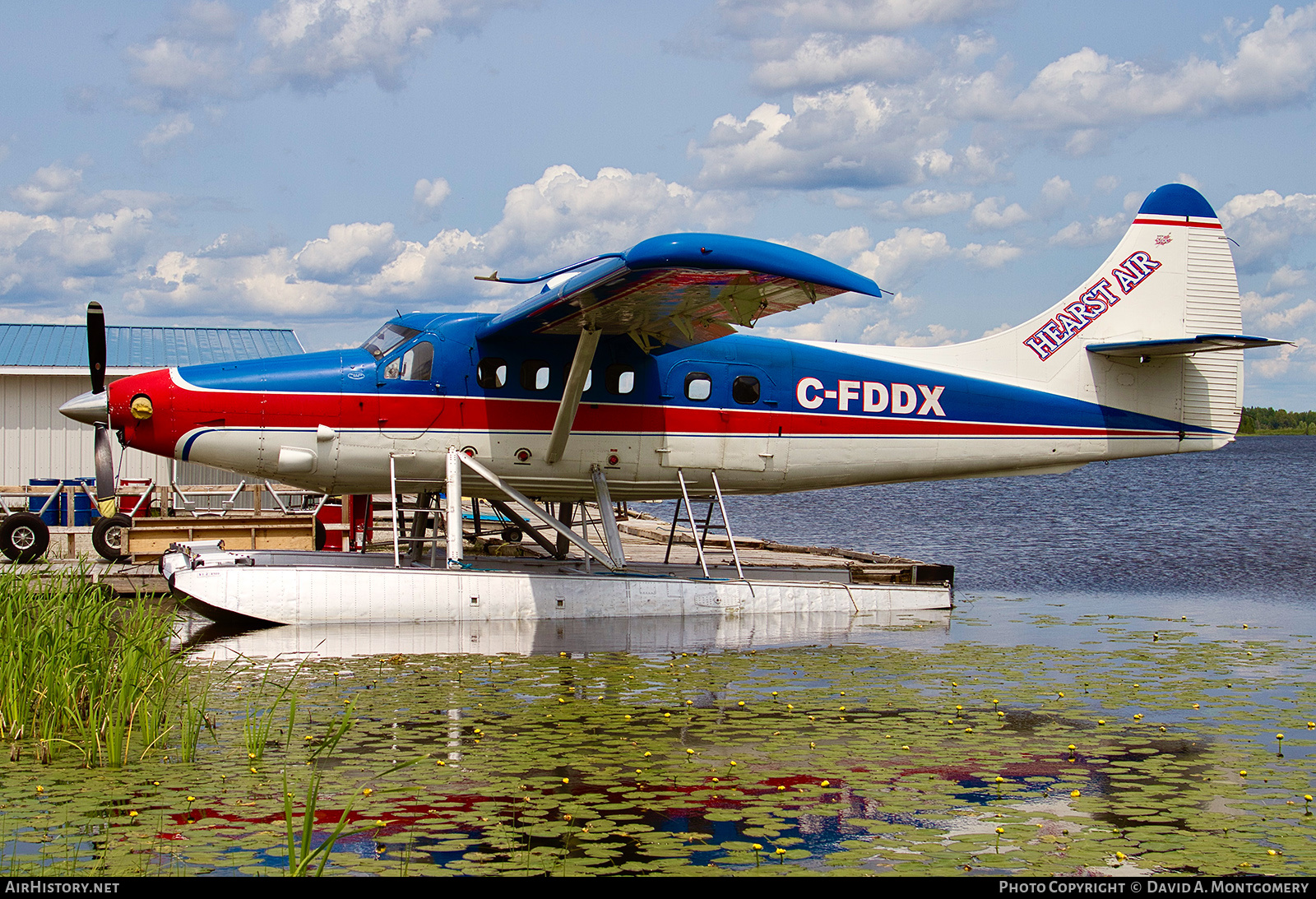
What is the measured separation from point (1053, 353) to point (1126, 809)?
29.8 feet

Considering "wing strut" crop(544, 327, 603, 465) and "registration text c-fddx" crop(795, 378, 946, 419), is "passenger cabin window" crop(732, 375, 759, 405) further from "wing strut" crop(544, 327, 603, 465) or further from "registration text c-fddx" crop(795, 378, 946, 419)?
"wing strut" crop(544, 327, 603, 465)

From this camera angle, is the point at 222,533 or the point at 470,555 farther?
the point at 470,555

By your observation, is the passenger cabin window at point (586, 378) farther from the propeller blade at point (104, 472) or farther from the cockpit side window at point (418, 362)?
the propeller blade at point (104, 472)

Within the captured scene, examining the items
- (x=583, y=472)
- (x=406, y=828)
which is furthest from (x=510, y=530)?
(x=406, y=828)

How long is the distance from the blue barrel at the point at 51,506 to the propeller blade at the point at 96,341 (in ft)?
23.0

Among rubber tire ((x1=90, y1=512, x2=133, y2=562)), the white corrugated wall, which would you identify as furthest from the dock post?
the white corrugated wall

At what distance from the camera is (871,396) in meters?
13.2

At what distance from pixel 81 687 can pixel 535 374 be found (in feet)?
20.0

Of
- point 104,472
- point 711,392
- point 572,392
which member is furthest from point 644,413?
point 104,472

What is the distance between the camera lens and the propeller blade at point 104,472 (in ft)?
39.1

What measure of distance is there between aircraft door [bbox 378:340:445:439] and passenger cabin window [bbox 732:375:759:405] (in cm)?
326

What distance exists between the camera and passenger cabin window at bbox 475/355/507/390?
474 inches

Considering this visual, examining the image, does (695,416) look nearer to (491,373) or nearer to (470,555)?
(491,373)
